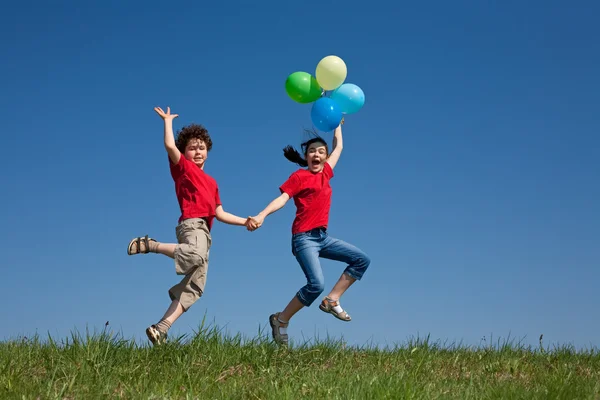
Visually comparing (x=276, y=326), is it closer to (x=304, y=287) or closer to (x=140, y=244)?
(x=304, y=287)

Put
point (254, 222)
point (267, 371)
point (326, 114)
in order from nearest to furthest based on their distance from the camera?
1. point (267, 371)
2. point (254, 222)
3. point (326, 114)

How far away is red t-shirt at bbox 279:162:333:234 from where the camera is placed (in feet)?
26.1

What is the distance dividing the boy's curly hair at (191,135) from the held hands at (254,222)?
3.36 feet

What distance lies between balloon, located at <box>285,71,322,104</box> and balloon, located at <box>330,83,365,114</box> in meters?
0.25

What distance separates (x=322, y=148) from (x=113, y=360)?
12.5 feet

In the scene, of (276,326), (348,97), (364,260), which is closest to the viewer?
(276,326)

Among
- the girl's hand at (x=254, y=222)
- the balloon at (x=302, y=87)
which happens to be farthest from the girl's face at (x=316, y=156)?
the girl's hand at (x=254, y=222)

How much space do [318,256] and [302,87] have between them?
220 centimetres

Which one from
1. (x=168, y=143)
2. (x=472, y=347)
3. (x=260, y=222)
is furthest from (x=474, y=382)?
(x=168, y=143)

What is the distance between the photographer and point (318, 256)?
798cm

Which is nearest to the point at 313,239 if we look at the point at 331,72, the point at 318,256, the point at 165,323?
the point at 318,256

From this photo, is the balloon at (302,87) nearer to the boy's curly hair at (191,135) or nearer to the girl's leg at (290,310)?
the boy's curly hair at (191,135)

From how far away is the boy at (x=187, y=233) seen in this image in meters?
7.04

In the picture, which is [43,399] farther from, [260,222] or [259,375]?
[260,222]
